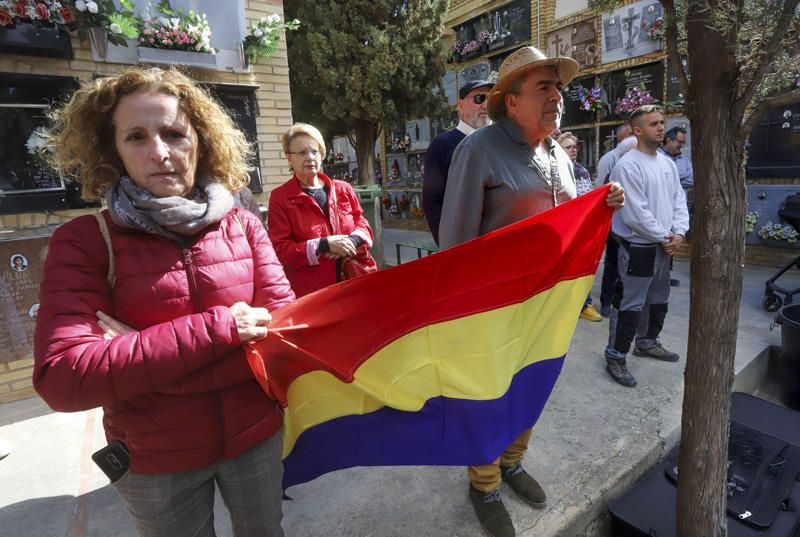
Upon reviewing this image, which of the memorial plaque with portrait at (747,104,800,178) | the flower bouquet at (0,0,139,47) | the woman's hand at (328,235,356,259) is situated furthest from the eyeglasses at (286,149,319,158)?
the memorial plaque with portrait at (747,104,800,178)

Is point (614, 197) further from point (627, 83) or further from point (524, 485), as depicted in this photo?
point (627, 83)

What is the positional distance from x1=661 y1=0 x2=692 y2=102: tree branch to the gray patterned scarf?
5.44 ft

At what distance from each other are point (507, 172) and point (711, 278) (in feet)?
2.99

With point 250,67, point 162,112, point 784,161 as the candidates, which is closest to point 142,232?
point 162,112

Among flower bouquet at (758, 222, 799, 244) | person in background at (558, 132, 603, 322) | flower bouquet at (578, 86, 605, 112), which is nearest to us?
person in background at (558, 132, 603, 322)

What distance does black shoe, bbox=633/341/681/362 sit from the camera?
377 centimetres

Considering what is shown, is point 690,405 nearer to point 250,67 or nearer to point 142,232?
point 142,232

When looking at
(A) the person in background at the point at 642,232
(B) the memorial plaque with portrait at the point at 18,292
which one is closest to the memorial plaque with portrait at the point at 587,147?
(A) the person in background at the point at 642,232

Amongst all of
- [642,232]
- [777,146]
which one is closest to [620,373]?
[642,232]

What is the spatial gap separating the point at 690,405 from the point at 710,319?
16.1 inches

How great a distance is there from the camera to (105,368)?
1.12 metres

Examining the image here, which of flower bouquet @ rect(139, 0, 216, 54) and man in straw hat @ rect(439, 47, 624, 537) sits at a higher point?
flower bouquet @ rect(139, 0, 216, 54)

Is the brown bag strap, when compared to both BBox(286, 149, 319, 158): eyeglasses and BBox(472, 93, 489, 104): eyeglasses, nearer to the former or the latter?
BBox(286, 149, 319, 158): eyeglasses

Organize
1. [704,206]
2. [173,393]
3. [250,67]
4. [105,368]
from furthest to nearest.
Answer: [250,67]
[704,206]
[173,393]
[105,368]
